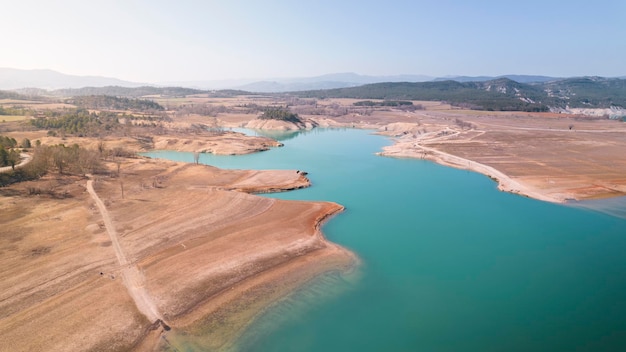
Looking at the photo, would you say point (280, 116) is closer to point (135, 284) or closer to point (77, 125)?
point (77, 125)

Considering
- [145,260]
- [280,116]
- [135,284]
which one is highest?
[280,116]

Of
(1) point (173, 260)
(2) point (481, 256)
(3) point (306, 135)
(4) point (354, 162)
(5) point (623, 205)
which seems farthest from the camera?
(3) point (306, 135)

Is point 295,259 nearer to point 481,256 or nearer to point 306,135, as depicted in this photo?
point 481,256

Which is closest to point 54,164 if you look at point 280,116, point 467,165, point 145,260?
point 145,260

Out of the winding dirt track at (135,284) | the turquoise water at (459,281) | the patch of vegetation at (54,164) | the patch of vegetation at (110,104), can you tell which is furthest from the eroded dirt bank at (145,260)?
the patch of vegetation at (110,104)

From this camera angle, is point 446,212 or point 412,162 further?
point 412,162

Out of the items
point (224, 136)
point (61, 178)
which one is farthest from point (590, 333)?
point (224, 136)

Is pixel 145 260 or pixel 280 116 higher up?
pixel 280 116

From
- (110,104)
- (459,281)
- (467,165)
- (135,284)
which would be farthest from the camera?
(110,104)

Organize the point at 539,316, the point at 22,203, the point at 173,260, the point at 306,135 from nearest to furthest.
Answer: the point at 539,316 → the point at 173,260 → the point at 22,203 → the point at 306,135
